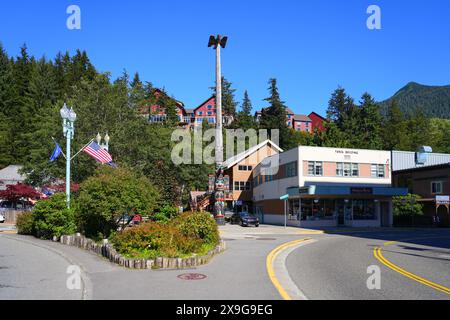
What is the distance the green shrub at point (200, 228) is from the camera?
16.9m

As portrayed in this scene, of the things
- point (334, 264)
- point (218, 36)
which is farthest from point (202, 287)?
point (218, 36)

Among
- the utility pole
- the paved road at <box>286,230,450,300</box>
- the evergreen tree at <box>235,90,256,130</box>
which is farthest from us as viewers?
the evergreen tree at <box>235,90,256,130</box>

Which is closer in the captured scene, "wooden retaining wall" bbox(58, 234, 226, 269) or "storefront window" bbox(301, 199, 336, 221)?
"wooden retaining wall" bbox(58, 234, 226, 269)

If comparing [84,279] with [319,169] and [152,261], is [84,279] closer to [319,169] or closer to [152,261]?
[152,261]

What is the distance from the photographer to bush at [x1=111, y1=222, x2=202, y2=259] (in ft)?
43.2

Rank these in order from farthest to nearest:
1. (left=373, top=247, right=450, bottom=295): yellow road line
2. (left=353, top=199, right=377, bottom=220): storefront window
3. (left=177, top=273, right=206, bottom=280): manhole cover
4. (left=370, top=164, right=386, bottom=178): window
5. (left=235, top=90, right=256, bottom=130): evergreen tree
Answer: (left=235, top=90, right=256, bottom=130): evergreen tree < (left=370, top=164, right=386, bottom=178): window < (left=353, top=199, right=377, bottom=220): storefront window < (left=177, top=273, right=206, bottom=280): manhole cover < (left=373, top=247, right=450, bottom=295): yellow road line

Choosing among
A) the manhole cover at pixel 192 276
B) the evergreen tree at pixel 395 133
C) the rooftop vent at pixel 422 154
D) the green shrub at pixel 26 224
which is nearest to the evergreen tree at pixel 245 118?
the evergreen tree at pixel 395 133

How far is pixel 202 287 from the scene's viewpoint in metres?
9.62

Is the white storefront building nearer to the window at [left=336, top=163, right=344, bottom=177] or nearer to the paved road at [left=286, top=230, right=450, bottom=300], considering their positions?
the window at [left=336, top=163, right=344, bottom=177]

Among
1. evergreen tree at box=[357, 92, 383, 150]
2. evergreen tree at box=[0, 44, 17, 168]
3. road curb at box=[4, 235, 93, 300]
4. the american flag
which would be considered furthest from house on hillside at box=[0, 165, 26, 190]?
evergreen tree at box=[357, 92, 383, 150]

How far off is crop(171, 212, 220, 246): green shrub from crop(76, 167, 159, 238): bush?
2.14 metres
